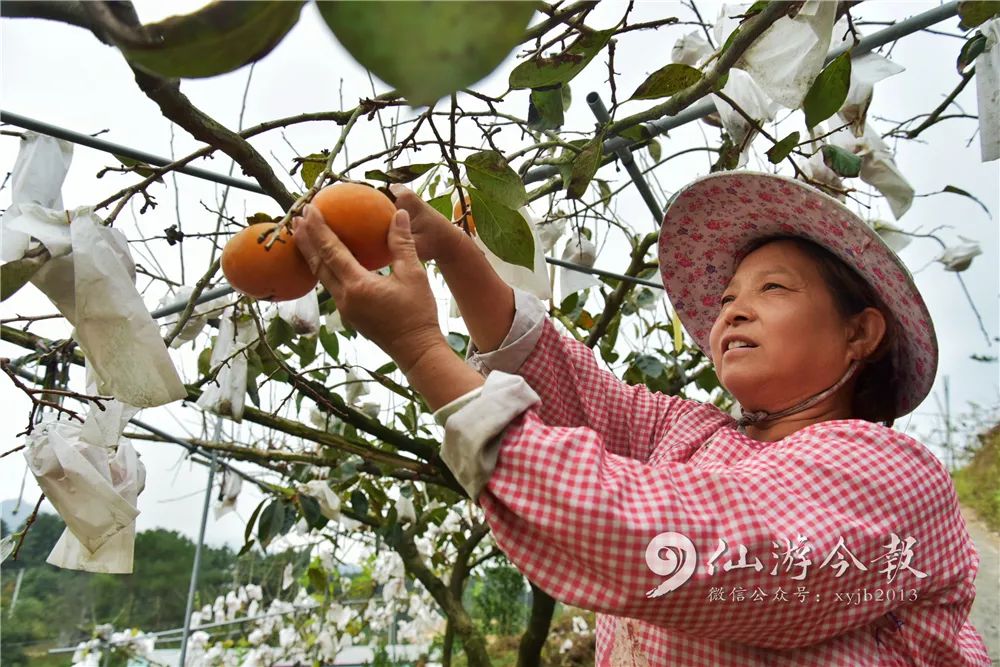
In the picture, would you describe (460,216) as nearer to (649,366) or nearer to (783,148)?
(783,148)

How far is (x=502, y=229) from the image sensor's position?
0.61 meters

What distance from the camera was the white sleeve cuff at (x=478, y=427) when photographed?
519 millimetres

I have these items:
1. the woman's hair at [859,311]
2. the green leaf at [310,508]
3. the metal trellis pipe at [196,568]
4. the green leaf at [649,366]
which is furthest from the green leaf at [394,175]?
the metal trellis pipe at [196,568]

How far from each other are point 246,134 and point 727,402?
1.63 metres

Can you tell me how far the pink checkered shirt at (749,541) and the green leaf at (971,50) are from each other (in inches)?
20.9

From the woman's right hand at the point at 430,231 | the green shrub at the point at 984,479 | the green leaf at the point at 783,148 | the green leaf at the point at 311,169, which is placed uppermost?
the green shrub at the point at 984,479

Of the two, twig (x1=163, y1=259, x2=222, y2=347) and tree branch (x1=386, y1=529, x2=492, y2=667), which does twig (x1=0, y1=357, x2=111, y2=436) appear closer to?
twig (x1=163, y1=259, x2=222, y2=347)

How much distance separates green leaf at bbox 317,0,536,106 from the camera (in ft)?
0.71

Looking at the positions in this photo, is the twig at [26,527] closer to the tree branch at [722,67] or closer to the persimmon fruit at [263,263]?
the persimmon fruit at [263,263]

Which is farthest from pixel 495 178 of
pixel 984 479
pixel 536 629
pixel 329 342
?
pixel 984 479

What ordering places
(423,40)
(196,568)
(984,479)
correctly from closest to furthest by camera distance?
(423,40) → (196,568) → (984,479)

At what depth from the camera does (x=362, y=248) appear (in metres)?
0.55

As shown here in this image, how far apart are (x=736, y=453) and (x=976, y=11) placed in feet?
1.70

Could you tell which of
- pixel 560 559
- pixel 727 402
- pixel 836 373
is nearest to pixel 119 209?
pixel 560 559
